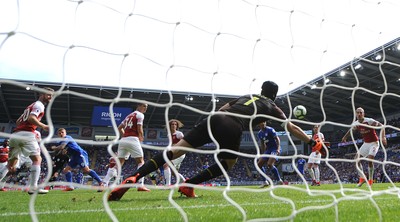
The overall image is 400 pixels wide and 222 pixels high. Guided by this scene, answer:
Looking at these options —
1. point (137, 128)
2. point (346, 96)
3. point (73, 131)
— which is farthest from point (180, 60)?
point (73, 131)

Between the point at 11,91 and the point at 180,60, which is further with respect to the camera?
the point at 11,91

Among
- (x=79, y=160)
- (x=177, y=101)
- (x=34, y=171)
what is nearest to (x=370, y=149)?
(x=79, y=160)

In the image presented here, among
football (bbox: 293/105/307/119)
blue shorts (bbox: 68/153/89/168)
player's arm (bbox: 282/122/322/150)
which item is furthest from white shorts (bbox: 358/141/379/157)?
blue shorts (bbox: 68/153/89/168)

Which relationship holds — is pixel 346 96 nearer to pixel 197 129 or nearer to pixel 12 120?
pixel 197 129

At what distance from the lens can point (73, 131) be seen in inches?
1344


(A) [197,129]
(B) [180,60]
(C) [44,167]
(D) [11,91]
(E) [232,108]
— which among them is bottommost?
(C) [44,167]

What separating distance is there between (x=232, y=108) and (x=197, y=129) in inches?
19.7

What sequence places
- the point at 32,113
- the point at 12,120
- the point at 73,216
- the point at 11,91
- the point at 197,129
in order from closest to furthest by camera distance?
1. the point at 73,216
2. the point at 197,129
3. the point at 32,113
4. the point at 11,91
5. the point at 12,120

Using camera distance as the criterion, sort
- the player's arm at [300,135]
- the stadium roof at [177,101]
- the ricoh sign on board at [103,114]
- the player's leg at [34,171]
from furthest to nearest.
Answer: the ricoh sign on board at [103,114], the stadium roof at [177,101], the player's leg at [34,171], the player's arm at [300,135]

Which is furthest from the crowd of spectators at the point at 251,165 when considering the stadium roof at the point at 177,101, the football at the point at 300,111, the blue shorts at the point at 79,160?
the football at the point at 300,111

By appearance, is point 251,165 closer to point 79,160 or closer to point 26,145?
point 79,160

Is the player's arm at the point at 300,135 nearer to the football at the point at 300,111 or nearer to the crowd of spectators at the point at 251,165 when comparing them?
the football at the point at 300,111

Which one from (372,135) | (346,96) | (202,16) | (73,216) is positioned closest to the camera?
(73,216)

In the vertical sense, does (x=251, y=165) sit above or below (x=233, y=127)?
below
